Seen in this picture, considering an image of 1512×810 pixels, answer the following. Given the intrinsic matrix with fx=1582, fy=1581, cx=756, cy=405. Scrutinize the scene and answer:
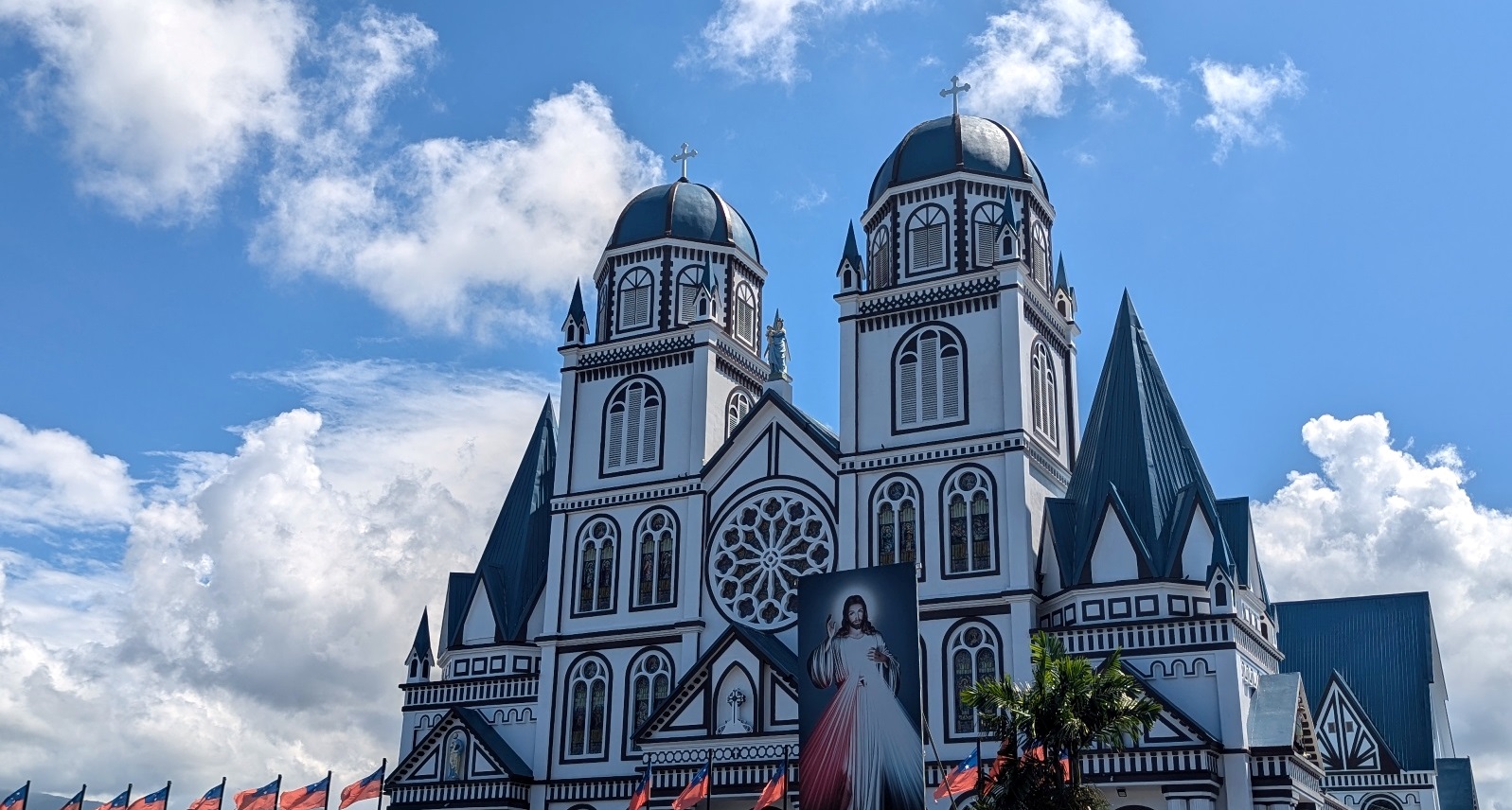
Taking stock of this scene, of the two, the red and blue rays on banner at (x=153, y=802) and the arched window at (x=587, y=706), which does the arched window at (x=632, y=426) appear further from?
the red and blue rays on banner at (x=153, y=802)

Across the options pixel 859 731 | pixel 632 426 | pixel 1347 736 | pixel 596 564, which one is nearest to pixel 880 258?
pixel 632 426

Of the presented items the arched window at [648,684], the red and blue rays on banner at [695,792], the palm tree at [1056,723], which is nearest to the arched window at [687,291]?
the arched window at [648,684]

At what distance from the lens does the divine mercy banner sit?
39094mm

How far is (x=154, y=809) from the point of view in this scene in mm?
43625

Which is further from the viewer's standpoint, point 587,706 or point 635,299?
point 635,299

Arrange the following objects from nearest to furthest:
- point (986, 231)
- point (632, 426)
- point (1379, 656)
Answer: point (986, 231)
point (632, 426)
point (1379, 656)

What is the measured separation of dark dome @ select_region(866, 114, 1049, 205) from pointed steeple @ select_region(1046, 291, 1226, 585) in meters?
6.01

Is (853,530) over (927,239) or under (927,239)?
under

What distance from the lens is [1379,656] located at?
215 ft

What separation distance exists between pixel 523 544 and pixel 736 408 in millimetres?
8852

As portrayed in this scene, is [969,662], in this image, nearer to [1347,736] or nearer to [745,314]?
[745,314]

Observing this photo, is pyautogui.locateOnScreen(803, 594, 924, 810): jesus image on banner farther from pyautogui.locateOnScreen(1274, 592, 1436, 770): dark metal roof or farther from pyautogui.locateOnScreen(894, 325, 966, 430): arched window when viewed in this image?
pyautogui.locateOnScreen(1274, 592, 1436, 770): dark metal roof

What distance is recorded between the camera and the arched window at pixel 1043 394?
4838 cm

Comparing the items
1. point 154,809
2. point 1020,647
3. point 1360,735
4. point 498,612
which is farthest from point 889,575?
point 1360,735
